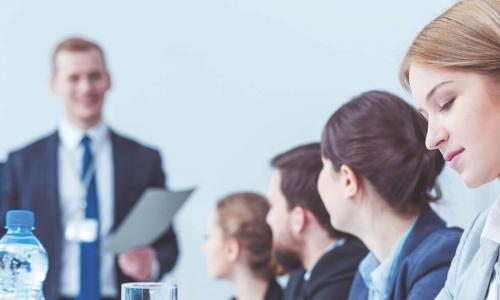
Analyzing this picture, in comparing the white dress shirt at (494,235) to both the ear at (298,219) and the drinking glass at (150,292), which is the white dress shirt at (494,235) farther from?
the ear at (298,219)

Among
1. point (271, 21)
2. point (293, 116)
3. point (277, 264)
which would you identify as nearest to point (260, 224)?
point (277, 264)

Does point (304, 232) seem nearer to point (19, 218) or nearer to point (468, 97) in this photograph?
point (19, 218)

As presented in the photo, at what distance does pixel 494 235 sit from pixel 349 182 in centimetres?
61

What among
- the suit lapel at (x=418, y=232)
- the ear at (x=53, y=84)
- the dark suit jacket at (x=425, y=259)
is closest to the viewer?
the dark suit jacket at (x=425, y=259)

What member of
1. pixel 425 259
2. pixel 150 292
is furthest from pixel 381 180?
pixel 150 292

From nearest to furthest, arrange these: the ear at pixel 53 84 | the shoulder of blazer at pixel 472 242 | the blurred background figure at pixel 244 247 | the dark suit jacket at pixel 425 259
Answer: the shoulder of blazer at pixel 472 242 < the dark suit jacket at pixel 425 259 < the blurred background figure at pixel 244 247 < the ear at pixel 53 84

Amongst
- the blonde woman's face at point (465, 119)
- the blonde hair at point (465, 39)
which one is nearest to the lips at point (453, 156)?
the blonde woman's face at point (465, 119)

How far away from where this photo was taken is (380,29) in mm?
3270

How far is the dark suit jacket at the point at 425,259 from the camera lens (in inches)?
63.9

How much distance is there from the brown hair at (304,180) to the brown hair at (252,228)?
0.42 m

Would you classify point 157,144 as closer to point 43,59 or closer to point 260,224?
point 43,59

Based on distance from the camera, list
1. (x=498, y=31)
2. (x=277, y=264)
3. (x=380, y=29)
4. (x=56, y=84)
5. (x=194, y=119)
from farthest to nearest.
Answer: (x=194, y=119)
(x=56, y=84)
(x=380, y=29)
(x=277, y=264)
(x=498, y=31)

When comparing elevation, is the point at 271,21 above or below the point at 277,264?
above

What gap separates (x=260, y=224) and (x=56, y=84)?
1226mm
